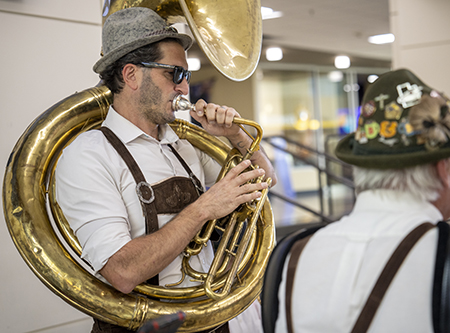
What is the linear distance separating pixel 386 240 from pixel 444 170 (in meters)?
0.17

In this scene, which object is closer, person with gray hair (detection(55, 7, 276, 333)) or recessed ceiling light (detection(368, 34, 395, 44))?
person with gray hair (detection(55, 7, 276, 333))

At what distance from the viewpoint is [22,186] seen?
1.44m

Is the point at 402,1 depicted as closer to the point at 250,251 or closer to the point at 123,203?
the point at 250,251

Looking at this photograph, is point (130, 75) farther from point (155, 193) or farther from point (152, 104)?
point (155, 193)

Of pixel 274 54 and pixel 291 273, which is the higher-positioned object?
pixel 274 54

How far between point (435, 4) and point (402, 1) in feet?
0.64

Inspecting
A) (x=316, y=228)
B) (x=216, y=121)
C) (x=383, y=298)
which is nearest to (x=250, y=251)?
(x=216, y=121)

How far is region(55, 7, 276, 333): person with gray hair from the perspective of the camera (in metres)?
1.35

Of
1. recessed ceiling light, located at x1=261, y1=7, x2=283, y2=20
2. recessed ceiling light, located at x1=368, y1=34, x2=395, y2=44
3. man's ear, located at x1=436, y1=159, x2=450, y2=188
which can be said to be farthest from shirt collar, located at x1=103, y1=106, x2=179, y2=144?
recessed ceiling light, located at x1=368, y1=34, x2=395, y2=44

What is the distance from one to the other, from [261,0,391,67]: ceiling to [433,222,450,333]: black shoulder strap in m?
4.93

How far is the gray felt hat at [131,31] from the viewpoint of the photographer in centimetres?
151

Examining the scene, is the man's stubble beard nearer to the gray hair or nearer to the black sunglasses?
the black sunglasses

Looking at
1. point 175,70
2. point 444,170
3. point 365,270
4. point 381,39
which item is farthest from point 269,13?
point 365,270

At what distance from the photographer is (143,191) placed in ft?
4.75
